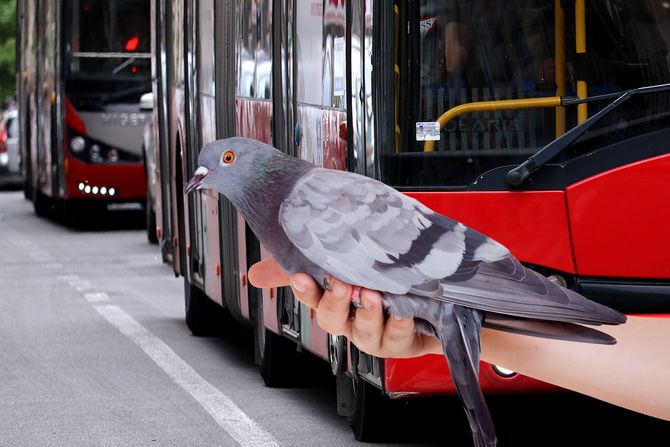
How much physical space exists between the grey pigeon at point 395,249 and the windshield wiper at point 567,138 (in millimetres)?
2322

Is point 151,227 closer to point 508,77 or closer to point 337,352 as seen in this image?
point 337,352

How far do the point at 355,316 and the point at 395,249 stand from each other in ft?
0.84

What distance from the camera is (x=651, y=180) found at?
5.31m

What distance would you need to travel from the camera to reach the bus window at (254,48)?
792 centimetres

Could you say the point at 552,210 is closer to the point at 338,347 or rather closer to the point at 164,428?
the point at 338,347

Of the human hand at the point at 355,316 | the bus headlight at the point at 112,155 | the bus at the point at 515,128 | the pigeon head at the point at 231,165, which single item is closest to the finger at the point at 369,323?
the human hand at the point at 355,316

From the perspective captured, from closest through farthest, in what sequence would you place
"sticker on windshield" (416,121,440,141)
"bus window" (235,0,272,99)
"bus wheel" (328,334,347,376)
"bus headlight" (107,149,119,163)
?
"sticker on windshield" (416,121,440,141)
"bus wheel" (328,334,347,376)
"bus window" (235,0,272,99)
"bus headlight" (107,149,119,163)

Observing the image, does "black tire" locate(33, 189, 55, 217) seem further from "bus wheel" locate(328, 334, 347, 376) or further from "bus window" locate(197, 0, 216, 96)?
"bus wheel" locate(328, 334, 347, 376)

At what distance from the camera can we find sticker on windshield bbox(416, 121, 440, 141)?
593 cm

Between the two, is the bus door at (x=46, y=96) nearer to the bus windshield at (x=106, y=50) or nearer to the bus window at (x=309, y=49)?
the bus windshield at (x=106, y=50)

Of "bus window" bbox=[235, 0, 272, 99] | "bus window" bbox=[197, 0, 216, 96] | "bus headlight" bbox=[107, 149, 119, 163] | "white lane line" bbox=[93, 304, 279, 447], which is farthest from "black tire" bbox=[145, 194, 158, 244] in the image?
"bus window" bbox=[235, 0, 272, 99]

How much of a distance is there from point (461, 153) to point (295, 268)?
8.60 feet

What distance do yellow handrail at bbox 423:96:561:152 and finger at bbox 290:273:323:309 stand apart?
102 inches

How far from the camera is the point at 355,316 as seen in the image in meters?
3.35
